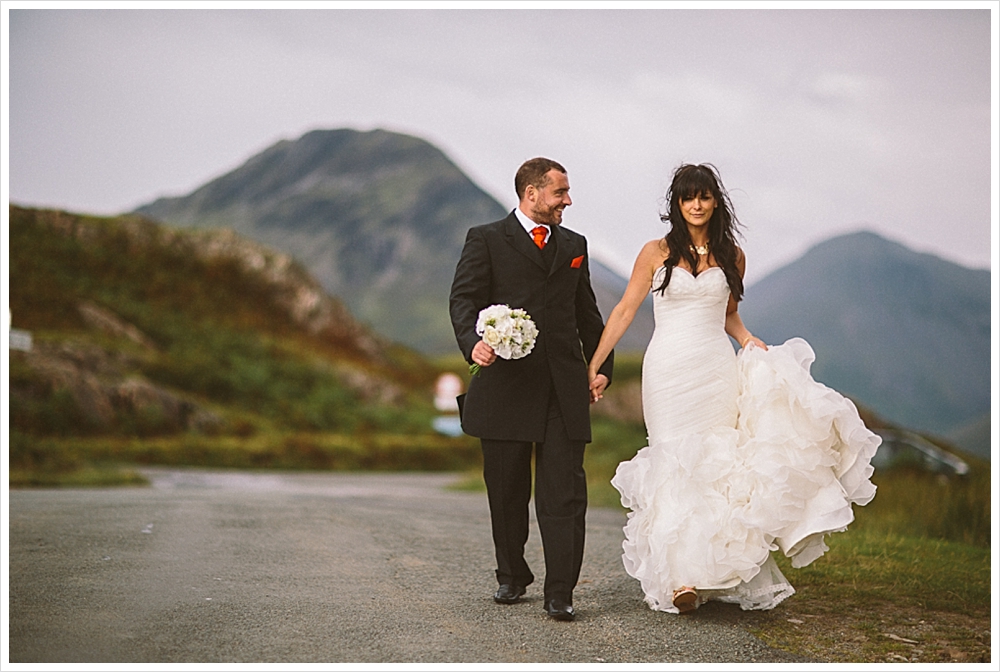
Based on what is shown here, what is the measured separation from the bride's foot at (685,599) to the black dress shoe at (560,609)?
472 millimetres

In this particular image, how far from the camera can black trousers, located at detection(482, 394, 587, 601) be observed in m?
4.61

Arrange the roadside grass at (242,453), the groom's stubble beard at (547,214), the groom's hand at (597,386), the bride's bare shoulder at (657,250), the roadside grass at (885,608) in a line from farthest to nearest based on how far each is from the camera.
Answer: the roadside grass at (242,453) → the bride's bare shoulder at (657,250) → the groom's hand at (597,386) → the groom's stubble beard at (547,214) → the roadside grass at (885,608)

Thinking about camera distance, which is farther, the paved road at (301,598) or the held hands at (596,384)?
the held hands at (596,384)

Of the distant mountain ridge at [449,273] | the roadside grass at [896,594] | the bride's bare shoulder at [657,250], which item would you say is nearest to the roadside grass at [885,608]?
the roadside grass at [896,594]

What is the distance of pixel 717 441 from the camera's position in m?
4.65

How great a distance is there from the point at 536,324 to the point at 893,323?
17760mm

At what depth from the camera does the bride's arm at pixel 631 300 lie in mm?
4922

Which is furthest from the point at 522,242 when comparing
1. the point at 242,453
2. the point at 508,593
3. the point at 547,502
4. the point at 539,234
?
the point at 242,453

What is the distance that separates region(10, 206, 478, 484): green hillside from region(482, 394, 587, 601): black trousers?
11163 mm

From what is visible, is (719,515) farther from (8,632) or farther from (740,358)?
(8,632)

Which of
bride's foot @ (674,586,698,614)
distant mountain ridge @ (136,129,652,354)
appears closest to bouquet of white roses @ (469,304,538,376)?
bride's foot @ (674,586,698,614)

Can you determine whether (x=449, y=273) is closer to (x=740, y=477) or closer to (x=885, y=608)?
(x=885, y=608)

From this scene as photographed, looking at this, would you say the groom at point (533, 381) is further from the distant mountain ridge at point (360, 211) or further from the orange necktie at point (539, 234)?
the distant mountain ridge at point (360, 211)

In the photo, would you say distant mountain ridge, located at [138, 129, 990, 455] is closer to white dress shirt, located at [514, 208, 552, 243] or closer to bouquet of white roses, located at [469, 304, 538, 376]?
white dress shirt, located at [514, 208, 552, 243]
